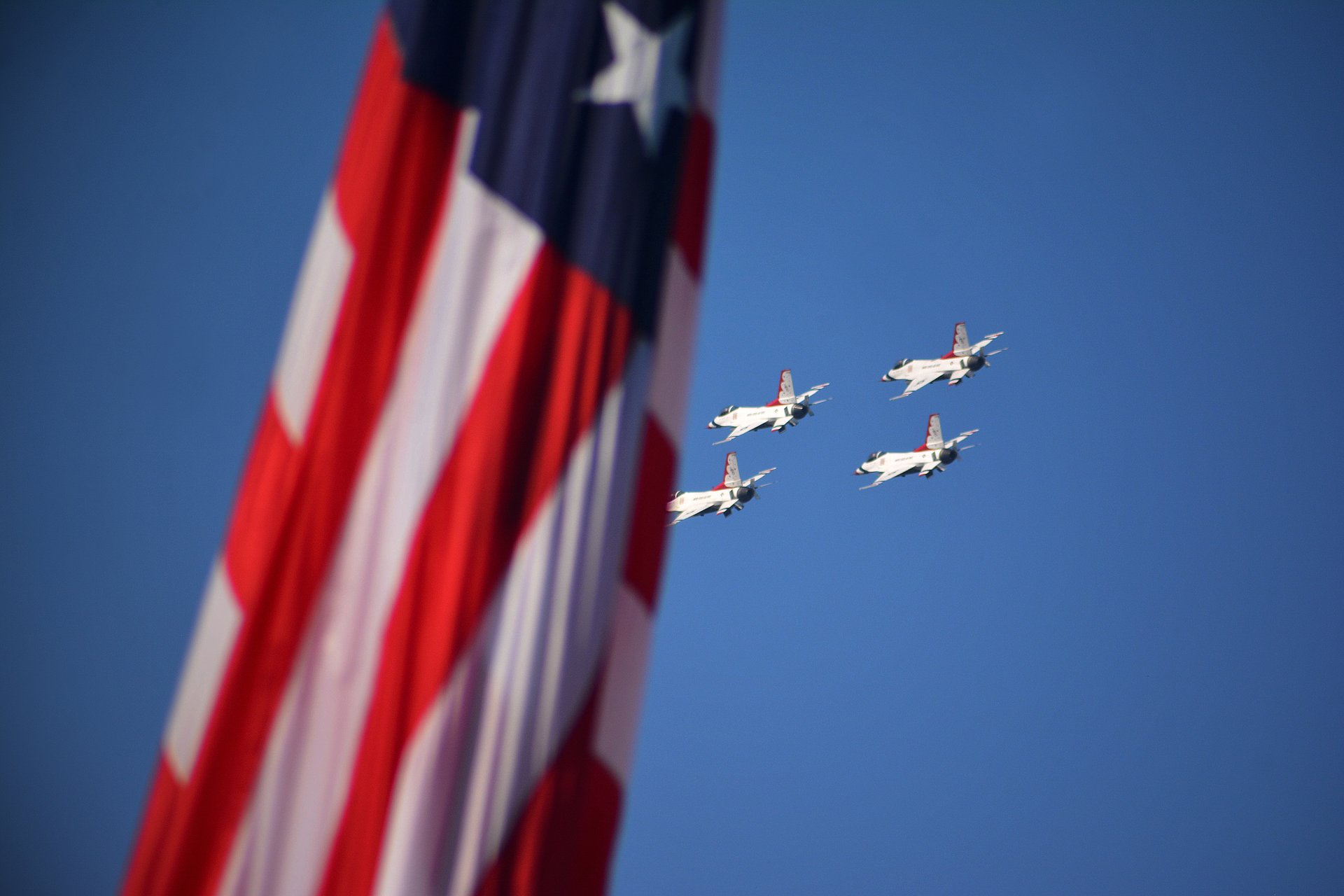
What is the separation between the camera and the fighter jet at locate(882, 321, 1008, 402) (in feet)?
65.1

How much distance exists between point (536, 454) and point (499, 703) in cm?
35

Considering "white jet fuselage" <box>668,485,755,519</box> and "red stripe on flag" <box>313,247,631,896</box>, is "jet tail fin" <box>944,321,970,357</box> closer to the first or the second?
"white jet fuselage" <box>668,485,755,519</box>

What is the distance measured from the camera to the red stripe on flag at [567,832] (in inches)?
61.6

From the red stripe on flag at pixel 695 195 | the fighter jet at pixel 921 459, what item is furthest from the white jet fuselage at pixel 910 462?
the red stripe on flag at pixel 695 195

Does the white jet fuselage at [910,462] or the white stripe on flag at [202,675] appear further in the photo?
the white jet fuselage at [910,462]

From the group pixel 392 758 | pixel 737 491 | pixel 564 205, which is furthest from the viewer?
pixel 737 491

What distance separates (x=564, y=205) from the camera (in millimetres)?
1711

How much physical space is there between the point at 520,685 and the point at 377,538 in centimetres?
29

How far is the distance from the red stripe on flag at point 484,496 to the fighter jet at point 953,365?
18858mm

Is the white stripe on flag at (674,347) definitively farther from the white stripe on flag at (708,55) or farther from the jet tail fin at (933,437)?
the jet tail fin at (933,437)

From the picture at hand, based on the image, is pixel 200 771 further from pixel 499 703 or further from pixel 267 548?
pixel 499 703

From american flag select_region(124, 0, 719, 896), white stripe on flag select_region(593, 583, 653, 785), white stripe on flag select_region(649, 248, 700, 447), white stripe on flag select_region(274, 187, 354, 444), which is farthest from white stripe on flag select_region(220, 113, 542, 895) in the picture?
white stripe on flag select_region(593, 583, 653, 785)

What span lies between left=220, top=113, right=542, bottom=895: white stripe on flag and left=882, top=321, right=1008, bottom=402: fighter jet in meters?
18.9

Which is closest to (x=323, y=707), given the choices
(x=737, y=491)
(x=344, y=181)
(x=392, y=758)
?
(x=392, y=758)
